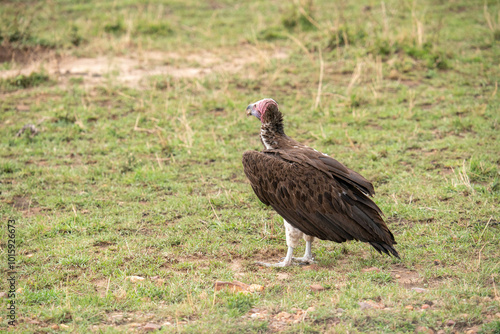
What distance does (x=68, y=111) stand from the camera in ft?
33.1

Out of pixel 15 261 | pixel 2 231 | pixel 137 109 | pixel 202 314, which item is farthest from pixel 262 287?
pixel 137 109

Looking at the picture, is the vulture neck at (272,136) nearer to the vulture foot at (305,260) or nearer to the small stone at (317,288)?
the vulture foot at (305,260)

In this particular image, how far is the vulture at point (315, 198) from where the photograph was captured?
5.47 m

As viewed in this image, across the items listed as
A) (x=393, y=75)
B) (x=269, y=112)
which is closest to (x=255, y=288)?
(x=269, y=112)

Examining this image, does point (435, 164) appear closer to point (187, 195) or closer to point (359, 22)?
point (187, 195)

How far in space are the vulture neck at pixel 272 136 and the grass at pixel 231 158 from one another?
104cm

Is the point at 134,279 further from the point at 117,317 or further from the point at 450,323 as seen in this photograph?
the point at 450,323

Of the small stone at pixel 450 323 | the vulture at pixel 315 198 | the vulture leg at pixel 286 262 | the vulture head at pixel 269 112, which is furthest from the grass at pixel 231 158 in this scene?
the vulture head at pixel 269 112

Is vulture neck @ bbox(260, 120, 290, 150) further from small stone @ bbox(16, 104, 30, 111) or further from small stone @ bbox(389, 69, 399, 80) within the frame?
small stone @ bbox(16, 104, 30, 111)

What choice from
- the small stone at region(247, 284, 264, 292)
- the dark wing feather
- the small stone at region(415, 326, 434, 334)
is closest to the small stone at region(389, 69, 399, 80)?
the dark wing feather

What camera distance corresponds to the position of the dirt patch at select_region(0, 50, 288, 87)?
11.6 meters

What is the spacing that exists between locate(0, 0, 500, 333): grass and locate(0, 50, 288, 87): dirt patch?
68 millimetres

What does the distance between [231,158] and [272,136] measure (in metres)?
2.39

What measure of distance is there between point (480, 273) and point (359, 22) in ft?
32.7
